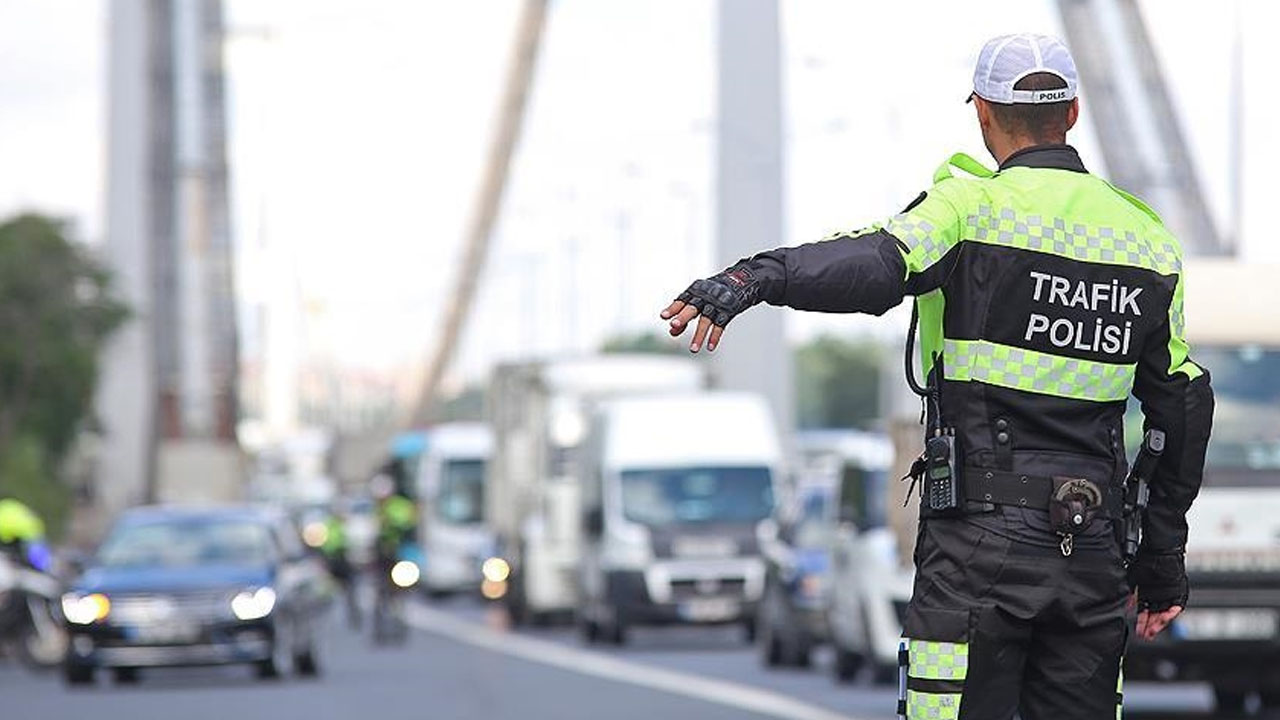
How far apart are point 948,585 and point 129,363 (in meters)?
71.7

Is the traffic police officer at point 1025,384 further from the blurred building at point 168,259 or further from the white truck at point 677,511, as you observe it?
the blurred building at point 168,259

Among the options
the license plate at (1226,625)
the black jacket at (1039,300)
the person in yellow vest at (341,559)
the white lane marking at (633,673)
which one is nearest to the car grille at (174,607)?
the white lane marking at (633,673)

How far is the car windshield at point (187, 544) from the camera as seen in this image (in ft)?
78.9

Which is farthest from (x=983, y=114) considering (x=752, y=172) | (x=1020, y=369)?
(x=752, y=172)

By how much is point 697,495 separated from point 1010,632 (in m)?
26.7

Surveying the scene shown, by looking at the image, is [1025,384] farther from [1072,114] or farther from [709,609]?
[709,609]

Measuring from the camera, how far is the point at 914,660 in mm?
6086

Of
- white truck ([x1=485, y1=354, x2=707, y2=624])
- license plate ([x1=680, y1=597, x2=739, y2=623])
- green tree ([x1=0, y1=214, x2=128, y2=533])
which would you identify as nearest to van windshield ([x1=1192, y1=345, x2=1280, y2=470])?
license plate ([x1=680, y1=597, x2=739, y2=623])

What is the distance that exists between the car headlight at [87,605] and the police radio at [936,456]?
17320 millimetres

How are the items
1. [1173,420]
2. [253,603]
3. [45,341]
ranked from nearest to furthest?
1. [1173,420]
2. [253,603]
3. [45,341]

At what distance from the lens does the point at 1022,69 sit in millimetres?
6164

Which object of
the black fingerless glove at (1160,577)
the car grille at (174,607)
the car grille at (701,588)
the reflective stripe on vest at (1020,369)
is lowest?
the car grille at (701,588)

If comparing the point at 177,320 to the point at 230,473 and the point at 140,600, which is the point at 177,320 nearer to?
the point at 230,473

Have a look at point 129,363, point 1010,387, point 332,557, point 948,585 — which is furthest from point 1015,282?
point 129,363
